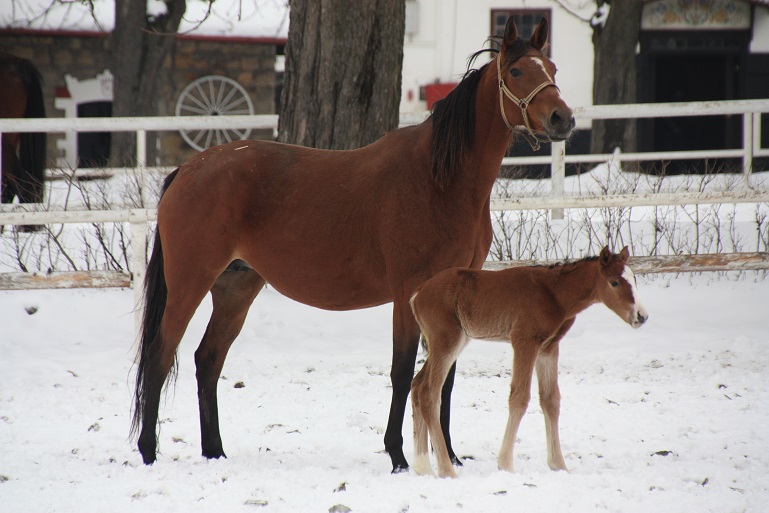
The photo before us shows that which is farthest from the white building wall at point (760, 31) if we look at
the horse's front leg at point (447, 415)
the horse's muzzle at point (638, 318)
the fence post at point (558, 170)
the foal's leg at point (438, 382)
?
the foal's leg at point (438, 382)

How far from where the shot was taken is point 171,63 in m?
17.8

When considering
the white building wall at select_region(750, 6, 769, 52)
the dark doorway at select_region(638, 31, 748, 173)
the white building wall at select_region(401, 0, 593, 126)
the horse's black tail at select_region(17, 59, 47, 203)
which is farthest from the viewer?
the white building wall at select_region(401, 0, 593, 126)

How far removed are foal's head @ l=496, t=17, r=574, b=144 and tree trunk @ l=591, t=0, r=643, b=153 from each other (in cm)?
1042

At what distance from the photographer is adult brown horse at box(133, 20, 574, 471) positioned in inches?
163

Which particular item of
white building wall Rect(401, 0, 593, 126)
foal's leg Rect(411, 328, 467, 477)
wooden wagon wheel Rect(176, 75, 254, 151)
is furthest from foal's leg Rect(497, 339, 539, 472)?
white building wall Rect(401, 0, 593, 126)

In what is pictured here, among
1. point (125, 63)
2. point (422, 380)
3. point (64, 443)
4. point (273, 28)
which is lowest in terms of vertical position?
point (64, 443)

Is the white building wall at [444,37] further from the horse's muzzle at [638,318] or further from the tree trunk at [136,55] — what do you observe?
the horse's muzzle at [638,318]

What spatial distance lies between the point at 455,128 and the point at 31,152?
675 cm

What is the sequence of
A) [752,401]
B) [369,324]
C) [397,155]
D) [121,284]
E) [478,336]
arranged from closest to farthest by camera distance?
[478,336] → [397,155] → [752,401] → [121,284] → [369,324]

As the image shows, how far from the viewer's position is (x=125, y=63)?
47.6 ft

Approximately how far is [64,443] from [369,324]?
3.05m

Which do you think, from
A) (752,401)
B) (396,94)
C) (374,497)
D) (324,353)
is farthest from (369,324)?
(374,497)

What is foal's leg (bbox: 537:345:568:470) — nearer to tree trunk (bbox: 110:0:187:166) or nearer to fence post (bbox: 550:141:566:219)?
fence post (bbox: 550:141:566:219)

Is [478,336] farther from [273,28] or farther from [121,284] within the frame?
[273,28]
